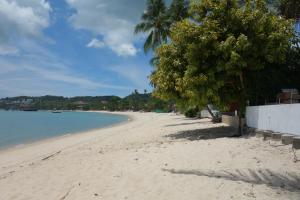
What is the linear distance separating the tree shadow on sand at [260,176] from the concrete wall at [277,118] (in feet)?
12.3

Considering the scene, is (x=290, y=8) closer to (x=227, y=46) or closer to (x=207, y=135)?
(x=227, y=46)

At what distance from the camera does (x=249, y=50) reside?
15781mm

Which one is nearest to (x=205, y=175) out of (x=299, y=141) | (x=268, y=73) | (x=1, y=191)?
(x=299, y=141)

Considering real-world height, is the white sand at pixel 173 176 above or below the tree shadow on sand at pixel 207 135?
below

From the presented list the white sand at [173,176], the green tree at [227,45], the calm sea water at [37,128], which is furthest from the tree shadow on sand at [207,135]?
the calm sea water at [37,128]

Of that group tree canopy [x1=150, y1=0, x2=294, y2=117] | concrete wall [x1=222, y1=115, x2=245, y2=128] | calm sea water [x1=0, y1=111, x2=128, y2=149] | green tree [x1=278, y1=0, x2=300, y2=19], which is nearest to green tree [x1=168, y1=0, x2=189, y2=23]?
concrete wall [x1=222, y1=115, x2=245, y2=128]

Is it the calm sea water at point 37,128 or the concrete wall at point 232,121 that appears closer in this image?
the concrete wall at point 232,121

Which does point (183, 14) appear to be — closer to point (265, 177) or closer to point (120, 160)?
point (120, 160)

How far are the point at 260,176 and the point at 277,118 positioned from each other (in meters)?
5.54

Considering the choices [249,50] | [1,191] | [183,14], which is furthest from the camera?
[183,14]

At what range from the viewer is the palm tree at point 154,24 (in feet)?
119

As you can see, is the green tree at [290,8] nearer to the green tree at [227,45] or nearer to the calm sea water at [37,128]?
the green tree at [227,45]

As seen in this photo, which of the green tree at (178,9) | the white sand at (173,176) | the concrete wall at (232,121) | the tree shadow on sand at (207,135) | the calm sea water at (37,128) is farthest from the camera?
the green tree at (178,9)

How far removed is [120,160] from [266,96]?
9.87 metres
